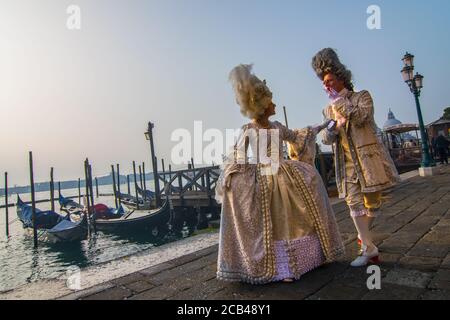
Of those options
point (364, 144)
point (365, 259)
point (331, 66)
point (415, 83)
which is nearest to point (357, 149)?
point (364, 144)

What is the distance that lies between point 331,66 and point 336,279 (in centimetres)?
161

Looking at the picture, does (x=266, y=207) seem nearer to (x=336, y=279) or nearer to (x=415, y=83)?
(x=336, y=279)

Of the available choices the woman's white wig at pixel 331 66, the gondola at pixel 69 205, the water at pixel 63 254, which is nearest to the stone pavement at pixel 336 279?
the woman's white wig at pixel 331 66

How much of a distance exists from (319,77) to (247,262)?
161cm

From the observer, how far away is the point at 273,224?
2.22 m

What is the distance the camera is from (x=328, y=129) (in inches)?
93.7

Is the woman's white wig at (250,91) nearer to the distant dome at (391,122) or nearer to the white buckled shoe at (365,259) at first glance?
the white buckled shoe at (365,259)

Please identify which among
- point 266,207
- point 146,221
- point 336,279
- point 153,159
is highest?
point 153,159

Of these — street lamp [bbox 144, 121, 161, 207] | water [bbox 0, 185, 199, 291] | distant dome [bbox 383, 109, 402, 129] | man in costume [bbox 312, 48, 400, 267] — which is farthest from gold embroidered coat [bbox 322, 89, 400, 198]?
distant dome [bbox 383, 109, 402, 129]

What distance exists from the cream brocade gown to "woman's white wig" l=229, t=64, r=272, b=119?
0.52ft

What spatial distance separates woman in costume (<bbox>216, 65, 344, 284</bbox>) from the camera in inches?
83.2

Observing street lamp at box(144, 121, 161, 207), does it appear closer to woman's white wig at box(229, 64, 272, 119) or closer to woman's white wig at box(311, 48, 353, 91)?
woman's white wig at box(229, 64, 272, 119)

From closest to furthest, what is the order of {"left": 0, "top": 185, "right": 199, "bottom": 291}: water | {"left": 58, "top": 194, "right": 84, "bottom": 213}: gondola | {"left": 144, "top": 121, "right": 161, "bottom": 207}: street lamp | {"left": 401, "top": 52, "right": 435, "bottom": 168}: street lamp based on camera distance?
1. {"left": 401, "top": 52, "right": 435, "bottom": 168}: street lamp
2. {"left": 0, "top": 185, "right": 199, "bottom": 291}: water
3. {"left": 144, "top": 121, "right": 161, "bottom": 207}: street lamp
4. {"left": 58, "top": 194, "right": 84, "bottom": 213}: gondola
